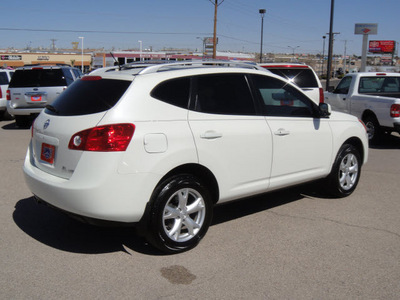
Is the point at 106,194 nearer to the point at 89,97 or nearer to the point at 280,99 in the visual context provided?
the point at 89,97

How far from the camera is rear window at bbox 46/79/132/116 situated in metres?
4.07

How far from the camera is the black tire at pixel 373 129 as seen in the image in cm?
1062

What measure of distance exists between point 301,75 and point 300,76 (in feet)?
0.12

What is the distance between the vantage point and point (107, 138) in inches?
149

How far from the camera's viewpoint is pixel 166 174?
4062 mm

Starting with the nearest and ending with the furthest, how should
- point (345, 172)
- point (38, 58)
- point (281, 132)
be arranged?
point (281, 132), point (345, 172), point (38, 58)

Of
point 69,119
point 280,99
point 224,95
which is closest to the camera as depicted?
point 69,119

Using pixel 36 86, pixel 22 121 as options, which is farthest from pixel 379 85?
pixel 22 121

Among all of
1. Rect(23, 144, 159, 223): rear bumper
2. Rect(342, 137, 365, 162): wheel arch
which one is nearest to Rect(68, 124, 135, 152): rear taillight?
Rect(23, 144, 159, 223): rear bumper

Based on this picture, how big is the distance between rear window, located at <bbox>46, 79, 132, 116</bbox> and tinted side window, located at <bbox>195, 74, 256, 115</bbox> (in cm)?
78

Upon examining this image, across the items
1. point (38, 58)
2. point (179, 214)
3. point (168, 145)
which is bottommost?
point (179, 214)

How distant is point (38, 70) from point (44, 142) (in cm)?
921

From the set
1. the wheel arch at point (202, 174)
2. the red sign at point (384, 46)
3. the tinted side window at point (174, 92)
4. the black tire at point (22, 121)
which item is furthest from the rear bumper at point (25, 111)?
the red sign at point (384, 46)

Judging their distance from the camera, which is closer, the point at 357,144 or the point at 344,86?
the point at 357,144
